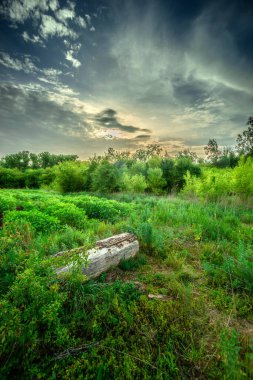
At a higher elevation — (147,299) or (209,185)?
(209,185)

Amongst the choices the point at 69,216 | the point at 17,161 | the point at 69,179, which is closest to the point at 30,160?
the point at 17,161

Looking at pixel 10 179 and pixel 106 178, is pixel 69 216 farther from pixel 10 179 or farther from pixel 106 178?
pixel 10 179

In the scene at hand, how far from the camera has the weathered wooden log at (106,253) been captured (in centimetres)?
298

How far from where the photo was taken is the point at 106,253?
335 cm

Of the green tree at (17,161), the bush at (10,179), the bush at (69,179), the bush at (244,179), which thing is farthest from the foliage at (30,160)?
the bush at (244,179)

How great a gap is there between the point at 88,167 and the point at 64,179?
369cm

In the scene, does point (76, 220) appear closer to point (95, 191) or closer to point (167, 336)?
point (167, 336)

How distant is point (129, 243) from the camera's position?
3.97 metres

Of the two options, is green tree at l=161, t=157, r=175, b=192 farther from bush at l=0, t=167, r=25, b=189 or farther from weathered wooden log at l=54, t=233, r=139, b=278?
bush at l=0, t=167, r=25, b=189

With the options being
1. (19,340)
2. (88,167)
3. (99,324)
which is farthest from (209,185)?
(88,167)

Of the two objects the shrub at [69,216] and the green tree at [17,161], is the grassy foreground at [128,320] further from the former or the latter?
the green tree at [17,161]

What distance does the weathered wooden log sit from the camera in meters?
2.98

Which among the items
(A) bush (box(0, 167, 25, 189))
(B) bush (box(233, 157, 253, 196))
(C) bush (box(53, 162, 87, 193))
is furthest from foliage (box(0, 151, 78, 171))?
(B) bush (box(233, 157, 253, 196))

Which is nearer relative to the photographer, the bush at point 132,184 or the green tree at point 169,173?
the bush at point 132,184
